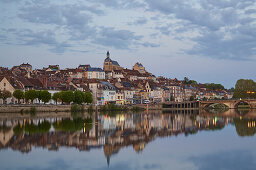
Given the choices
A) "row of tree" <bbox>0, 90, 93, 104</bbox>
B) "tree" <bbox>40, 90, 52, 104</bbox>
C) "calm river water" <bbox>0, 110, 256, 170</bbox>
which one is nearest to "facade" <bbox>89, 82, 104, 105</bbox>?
"row of tree" <bbox>0, 90, 93, 104</bbox>

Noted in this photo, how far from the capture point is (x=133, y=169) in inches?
858

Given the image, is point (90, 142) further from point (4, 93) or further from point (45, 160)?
point (4, 93)

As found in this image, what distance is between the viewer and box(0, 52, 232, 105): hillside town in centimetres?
7744

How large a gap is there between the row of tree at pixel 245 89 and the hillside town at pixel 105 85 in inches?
553

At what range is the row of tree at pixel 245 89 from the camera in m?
110

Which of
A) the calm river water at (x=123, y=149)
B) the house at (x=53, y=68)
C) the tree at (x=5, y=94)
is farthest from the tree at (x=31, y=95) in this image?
the house at (x=53, y=68)

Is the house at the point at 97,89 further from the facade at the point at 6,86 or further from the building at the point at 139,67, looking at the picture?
the building at the point at 139,67

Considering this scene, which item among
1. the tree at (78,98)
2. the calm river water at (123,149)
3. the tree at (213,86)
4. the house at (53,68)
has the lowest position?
the calm river water at (123,149)

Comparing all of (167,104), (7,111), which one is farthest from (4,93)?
(167,104)

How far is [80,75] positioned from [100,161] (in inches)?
4388

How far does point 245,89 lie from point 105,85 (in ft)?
130

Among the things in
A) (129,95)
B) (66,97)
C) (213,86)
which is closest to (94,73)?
(129,95)

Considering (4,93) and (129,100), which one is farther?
(129,100)

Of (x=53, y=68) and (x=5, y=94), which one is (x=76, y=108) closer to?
(x=5, y=94)
